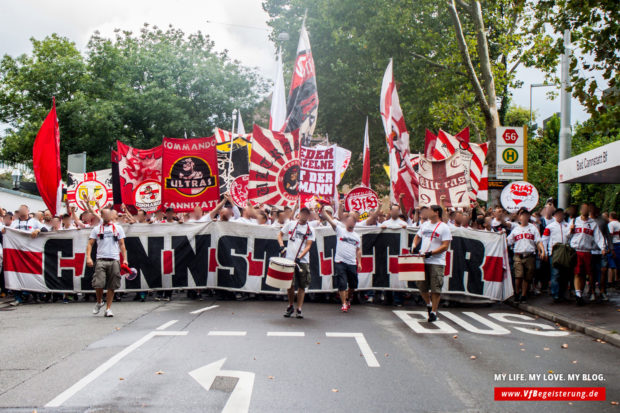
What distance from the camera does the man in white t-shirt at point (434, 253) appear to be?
1053 centimetres

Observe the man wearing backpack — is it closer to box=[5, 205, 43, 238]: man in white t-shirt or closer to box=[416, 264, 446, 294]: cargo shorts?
box=[416, 264, 446, 294]: cargo shorts

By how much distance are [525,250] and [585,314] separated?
7.13ft

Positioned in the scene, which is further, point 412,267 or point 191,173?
point 191,173

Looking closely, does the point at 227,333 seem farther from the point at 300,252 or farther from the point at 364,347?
the point at 300,252

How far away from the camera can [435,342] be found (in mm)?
8578

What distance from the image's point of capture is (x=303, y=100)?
655 inches

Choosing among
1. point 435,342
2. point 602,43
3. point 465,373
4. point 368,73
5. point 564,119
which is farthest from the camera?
point 368,73

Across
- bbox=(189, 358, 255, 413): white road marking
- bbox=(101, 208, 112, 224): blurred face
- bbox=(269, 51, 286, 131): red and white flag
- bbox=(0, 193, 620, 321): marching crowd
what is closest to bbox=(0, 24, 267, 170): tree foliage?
bbox=(269, 51, 286, 131): red and white flag

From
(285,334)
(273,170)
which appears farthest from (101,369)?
(273,170)

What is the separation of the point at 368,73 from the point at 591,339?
89.2ft

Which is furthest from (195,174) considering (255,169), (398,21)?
(398,21)

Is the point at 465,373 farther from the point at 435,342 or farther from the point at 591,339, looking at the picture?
the point at 591,339

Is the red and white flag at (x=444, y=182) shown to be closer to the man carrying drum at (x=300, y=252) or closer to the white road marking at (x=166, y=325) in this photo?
the man carrying drum at (x=300, y=252)

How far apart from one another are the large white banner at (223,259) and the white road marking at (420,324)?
1.65 metres
